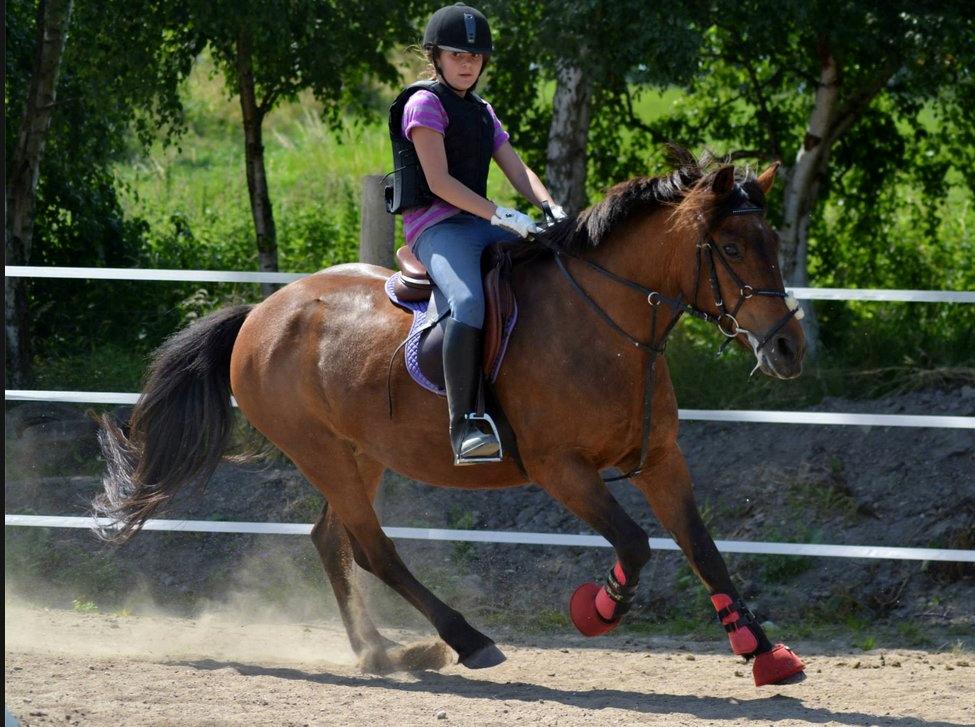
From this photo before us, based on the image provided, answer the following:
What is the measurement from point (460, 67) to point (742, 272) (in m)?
1.37

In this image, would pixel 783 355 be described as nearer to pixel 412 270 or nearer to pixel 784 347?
pixel 784 347

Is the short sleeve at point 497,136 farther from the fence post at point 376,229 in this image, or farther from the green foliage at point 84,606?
the green foliage at point 84,606

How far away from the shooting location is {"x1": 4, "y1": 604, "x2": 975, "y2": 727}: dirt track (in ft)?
14.5

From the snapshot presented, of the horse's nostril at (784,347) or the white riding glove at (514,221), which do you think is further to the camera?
the white riding glove at (514,221)

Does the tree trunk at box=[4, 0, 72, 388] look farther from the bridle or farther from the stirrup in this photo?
the bridle

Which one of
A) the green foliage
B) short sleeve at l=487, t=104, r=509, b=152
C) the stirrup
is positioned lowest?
the green foliage

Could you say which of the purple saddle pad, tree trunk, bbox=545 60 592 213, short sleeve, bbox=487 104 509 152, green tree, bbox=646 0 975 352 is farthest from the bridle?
tree trunk, bbox=545 60 592 213

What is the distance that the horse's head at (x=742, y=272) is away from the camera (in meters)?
4.13

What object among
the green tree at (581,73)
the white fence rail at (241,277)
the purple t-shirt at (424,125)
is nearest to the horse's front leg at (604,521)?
the purple t-shirt at (424,125)

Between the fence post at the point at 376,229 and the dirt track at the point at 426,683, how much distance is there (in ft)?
6.21

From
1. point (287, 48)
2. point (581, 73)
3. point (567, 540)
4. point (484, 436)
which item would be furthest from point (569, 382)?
point (287, 48)

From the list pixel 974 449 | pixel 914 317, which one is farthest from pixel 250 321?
pixel 914 317

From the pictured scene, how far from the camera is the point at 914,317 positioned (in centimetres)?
912

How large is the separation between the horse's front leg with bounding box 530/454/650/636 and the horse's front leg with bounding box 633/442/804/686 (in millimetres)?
186
